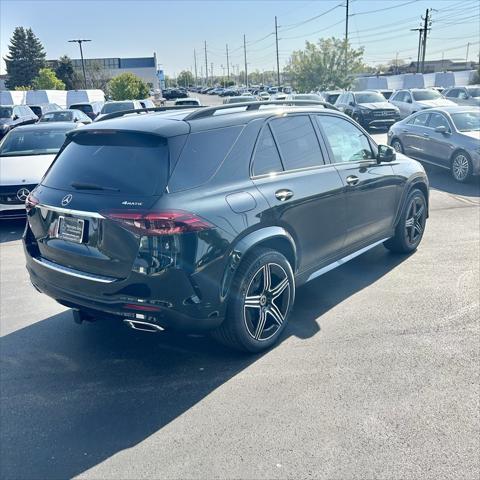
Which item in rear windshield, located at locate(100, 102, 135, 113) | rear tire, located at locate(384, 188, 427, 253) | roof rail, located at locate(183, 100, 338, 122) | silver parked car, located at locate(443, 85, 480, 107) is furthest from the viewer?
silver parked car, located at locate(443, 85, 480, 107)

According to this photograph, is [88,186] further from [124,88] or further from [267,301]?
[124,88]

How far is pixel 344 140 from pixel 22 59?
87646 mm

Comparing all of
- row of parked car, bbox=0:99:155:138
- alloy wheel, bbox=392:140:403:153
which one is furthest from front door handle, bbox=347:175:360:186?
row of parked car, bbox=0:99:155:138

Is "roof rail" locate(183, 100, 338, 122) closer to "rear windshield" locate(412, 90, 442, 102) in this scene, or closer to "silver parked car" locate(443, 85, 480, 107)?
"rear windshield" locate(412, 90, 442, 102)

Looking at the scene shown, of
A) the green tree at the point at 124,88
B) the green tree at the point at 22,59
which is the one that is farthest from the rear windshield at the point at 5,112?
the green tree at the point at 22,59

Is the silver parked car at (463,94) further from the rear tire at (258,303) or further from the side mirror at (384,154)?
the rear tire at (258,303)

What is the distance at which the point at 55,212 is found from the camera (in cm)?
346

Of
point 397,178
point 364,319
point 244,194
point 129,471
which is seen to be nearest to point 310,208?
point 244,194

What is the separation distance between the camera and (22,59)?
7881 cm

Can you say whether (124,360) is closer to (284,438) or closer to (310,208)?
(284,438)

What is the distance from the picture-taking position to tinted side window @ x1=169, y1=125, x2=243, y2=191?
10.5 feet

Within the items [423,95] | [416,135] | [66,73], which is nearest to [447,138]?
[416,135]

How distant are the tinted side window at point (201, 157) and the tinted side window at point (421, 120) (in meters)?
9.38

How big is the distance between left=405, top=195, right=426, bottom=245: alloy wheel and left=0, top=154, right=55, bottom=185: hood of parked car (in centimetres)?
541
